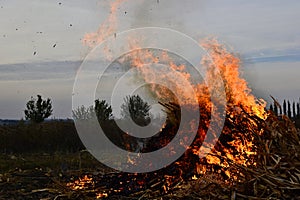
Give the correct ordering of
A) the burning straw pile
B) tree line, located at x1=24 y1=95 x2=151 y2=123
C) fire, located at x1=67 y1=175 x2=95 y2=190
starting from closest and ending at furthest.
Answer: the burning straw pile, fire, located at x1=67 y1=175 x2=95 y2=190, tree line, located at x1=24 y1=95 x2=151 y2=123

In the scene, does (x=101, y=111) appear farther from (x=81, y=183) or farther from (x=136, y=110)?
(x=81, y=183)

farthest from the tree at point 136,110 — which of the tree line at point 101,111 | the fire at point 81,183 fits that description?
the fire at point 81,183

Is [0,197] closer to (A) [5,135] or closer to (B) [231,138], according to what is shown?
(B) [231,138]

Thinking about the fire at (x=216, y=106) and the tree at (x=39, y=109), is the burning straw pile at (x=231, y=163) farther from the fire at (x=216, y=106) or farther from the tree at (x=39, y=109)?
the tree at (x=39, y=109)

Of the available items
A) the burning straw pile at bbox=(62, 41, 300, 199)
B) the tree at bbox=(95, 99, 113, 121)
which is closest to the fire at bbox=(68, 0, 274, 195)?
the burning straw pile at bbox=(62, 41, 300, 199)

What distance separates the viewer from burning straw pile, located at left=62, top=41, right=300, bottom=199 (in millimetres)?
4739

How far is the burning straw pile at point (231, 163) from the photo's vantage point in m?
4.74

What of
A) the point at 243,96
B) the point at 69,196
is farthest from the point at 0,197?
the point at 243,96

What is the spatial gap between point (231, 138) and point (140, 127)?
9.16m

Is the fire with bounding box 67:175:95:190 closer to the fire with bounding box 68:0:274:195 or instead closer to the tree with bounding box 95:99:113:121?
the fire with bounding box 68:0:274:195

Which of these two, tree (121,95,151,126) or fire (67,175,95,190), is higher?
tree (121,95,151,126)

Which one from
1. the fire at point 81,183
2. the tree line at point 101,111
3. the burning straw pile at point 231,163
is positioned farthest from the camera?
the tree line at point 101,111

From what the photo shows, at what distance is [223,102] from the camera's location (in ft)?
21.0

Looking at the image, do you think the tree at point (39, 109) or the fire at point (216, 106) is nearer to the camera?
the fire at point (216, 106)
